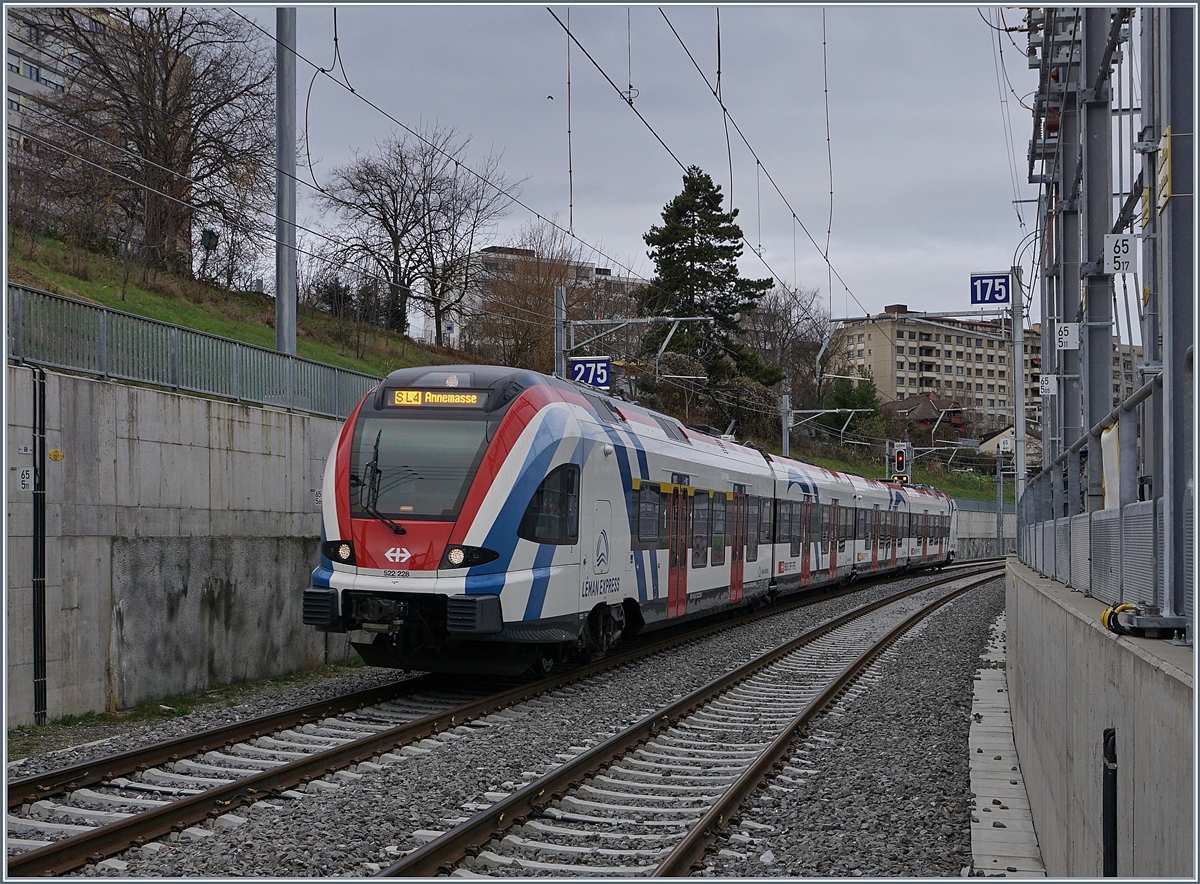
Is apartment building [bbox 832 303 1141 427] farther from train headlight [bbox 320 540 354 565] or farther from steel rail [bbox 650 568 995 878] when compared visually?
train headlight [bbox 320 540 354 565]

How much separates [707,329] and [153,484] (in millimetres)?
52235

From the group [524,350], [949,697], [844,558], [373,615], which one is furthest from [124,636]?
[524,350]

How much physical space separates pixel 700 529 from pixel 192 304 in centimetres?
1680

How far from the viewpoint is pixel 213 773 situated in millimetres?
8625

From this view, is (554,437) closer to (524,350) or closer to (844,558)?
(844,558)

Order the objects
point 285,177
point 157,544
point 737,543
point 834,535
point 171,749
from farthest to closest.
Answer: point 834,535 → point 737,543 → point 285,177 → point 157,544 → point 171,749

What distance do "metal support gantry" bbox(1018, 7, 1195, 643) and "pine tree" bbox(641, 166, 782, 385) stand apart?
45.9 metres

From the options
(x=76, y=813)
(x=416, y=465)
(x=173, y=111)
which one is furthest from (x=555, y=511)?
(x=173, y=111)

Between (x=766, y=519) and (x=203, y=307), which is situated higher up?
(x=203, y=307)

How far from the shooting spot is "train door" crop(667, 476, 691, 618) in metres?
16.6

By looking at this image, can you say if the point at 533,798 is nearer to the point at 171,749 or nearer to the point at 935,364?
the point at 171,749

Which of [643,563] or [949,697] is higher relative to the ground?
[643,563]

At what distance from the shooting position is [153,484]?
40.7 feet

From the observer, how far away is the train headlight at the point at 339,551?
1193 cm
